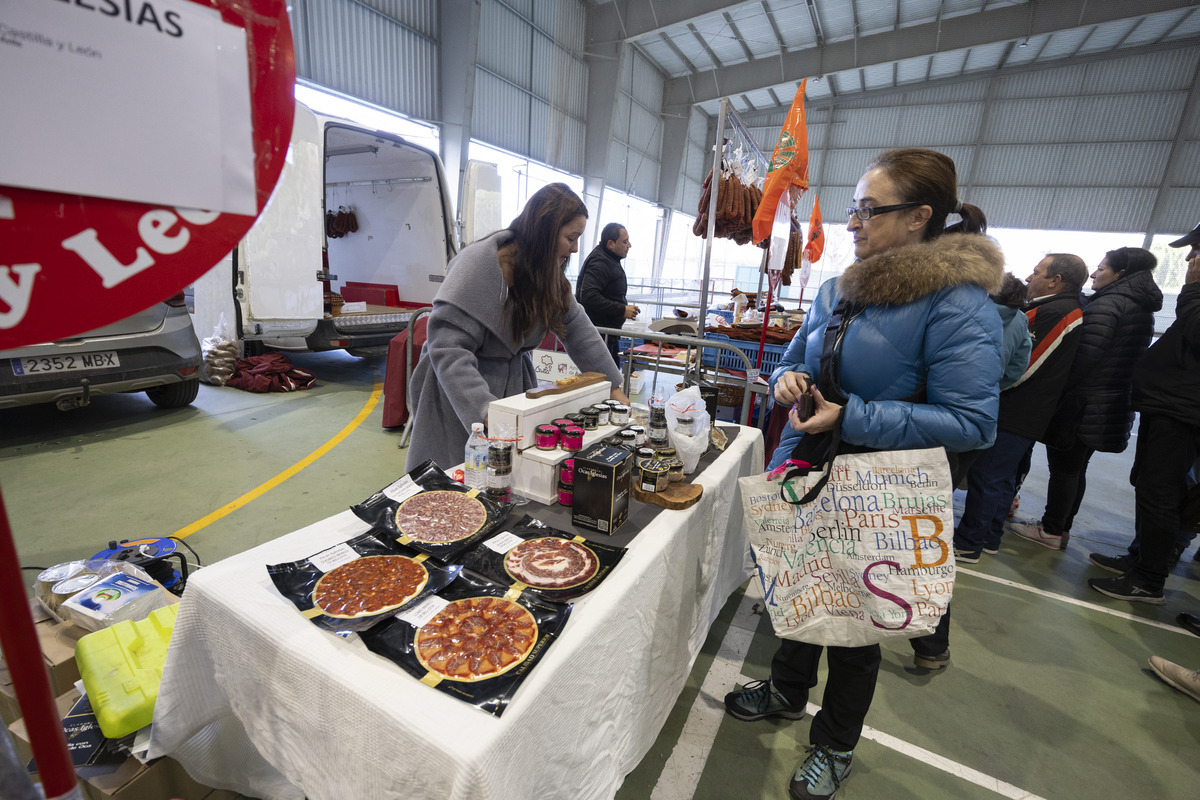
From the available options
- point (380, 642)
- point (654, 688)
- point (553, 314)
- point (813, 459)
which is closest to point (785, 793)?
point (654, 688)

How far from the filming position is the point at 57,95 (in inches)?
18.6

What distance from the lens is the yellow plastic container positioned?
135cm

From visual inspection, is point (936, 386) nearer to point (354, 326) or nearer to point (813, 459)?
point (813, 459)

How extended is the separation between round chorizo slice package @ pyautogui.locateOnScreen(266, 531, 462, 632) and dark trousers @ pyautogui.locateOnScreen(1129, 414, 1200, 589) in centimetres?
375

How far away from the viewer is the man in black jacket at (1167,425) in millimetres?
2646

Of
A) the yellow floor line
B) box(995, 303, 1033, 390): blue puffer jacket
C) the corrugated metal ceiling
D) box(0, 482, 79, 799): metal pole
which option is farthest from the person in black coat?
the corrugated metal ceiling

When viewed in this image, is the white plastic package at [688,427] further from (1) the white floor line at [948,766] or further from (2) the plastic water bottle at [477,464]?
(1) the white floor line at [948,766]

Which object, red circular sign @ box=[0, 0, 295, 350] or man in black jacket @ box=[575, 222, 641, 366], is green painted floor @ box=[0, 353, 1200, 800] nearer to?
red circular sign @ box=[0, 0, 295, 350]

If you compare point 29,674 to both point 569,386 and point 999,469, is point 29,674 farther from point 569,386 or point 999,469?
point 999,469

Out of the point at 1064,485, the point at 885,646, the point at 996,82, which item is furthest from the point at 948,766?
the point at 996,82

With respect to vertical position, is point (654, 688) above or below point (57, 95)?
below

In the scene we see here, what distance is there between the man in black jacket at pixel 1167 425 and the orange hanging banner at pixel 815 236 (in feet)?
13.0

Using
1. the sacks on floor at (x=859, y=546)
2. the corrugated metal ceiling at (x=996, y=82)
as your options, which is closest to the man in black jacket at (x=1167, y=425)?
the sacks on floor at (x=859, y=546)

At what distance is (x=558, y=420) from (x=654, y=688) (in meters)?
0.94
